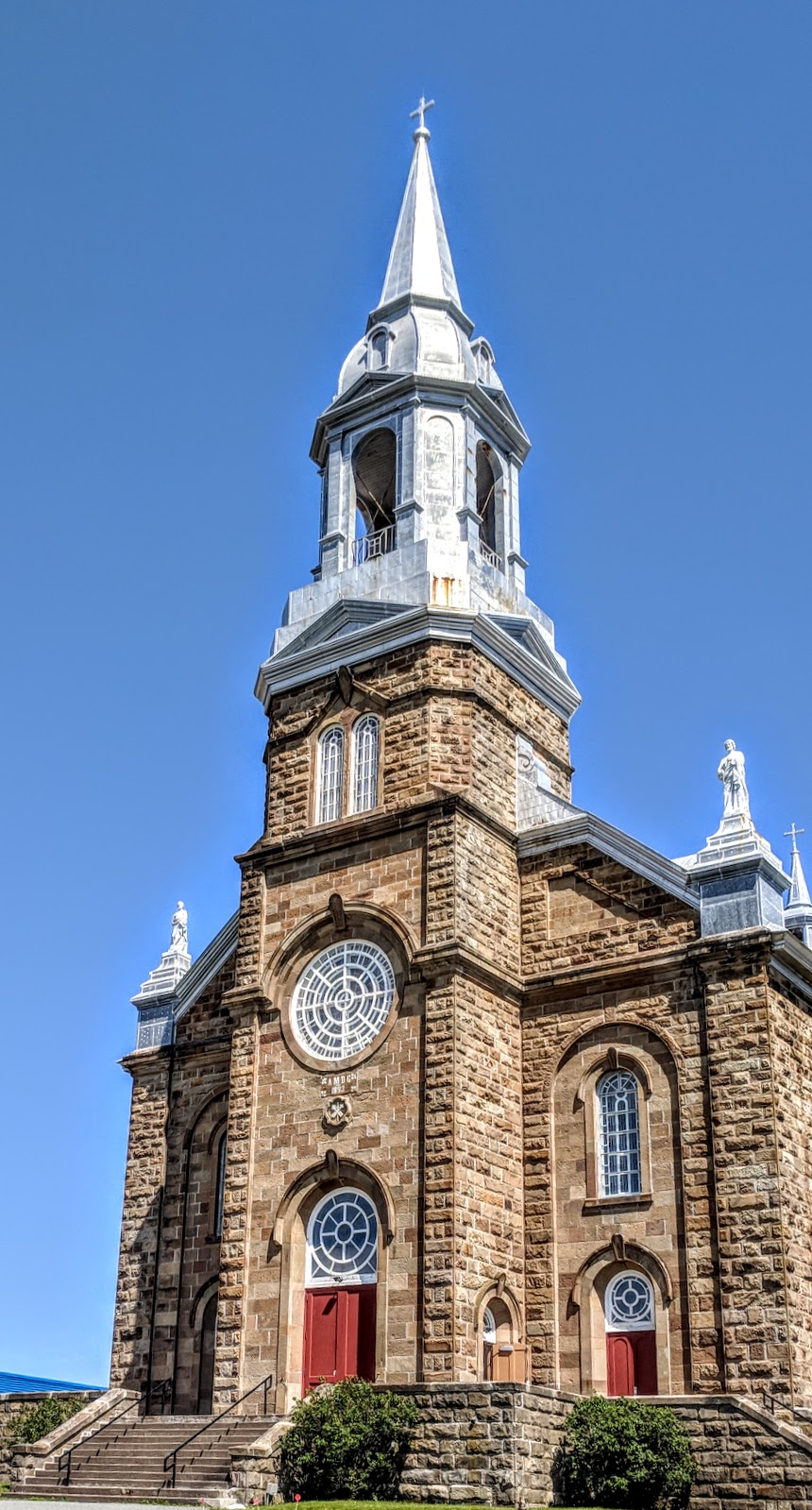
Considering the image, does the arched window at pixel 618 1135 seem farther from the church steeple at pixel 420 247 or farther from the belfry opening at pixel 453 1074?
the church steeple at pixel 420 247

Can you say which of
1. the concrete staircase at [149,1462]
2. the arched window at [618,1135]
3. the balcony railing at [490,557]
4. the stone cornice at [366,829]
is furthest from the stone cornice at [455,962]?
the balcony railing at [490,557]

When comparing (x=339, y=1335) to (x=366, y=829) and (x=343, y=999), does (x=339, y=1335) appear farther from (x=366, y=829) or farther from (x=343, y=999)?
(x=366, y=829)

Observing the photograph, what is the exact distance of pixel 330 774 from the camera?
31.5 metres

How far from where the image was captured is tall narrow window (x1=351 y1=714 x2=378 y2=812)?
30734mm

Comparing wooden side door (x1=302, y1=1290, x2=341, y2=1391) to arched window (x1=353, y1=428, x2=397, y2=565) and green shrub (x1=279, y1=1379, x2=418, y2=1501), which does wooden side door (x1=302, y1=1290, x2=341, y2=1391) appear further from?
arched window (x1=353, y1=428, x2=397, y2=565)

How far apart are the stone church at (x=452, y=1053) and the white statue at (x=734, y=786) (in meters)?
0.12

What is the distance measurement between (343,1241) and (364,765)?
8712 millimetres

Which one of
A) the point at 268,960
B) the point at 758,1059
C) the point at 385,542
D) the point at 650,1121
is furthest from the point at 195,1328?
the point at 385,542

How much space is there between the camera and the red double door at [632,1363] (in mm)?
25969

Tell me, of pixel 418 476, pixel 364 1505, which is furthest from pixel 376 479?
→ pixel 364 1505

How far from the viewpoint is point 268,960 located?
101 ft

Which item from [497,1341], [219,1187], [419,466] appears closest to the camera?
[497,1341]

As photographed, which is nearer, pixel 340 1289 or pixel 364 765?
pixel 340 1289

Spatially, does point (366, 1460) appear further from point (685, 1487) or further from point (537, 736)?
point (537, 736)
